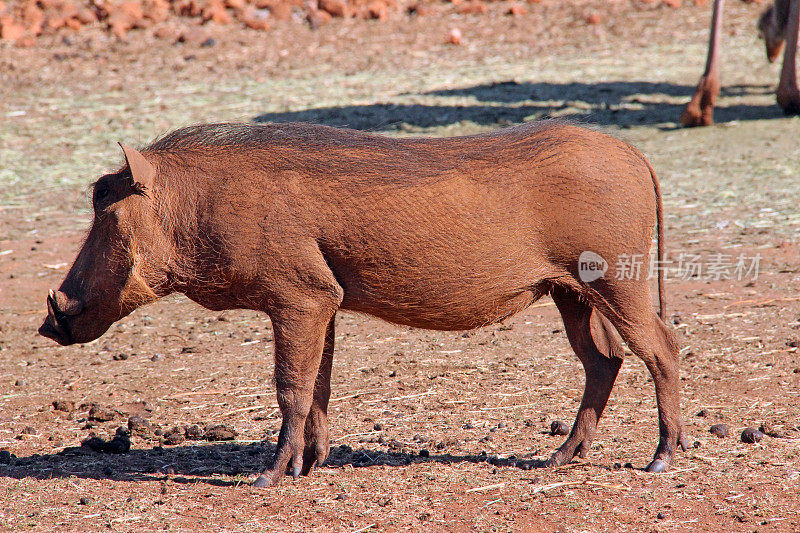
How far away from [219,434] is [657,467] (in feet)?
6.83

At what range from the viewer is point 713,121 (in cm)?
1088

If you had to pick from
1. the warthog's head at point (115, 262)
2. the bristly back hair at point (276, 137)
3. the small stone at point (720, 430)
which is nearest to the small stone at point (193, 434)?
the warthog's head at point (115, 262)

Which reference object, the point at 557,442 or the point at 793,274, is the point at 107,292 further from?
the point at 793,274

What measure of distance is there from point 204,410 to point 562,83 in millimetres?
8889

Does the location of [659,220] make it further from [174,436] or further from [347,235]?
[174,436]

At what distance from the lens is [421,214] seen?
3.93 metres

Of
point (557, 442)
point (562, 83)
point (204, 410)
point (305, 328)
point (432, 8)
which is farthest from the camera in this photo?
point (432, 8)

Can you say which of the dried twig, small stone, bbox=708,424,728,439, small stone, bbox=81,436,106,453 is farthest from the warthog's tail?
small stone, bbox=81,436,106,453

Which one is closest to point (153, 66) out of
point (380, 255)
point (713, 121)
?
point (713, 121)

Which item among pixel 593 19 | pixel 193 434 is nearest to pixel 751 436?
pixel 193 434

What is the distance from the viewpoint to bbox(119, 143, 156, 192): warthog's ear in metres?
3.79

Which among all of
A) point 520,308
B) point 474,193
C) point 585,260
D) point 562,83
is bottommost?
point 562,83

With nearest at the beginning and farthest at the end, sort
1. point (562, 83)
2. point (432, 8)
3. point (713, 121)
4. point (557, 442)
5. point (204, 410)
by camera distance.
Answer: point (557, 442)
point (204, 410)
point (713, 121)
point (562, 83)
point (432, 8)

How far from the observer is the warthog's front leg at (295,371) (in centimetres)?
388
